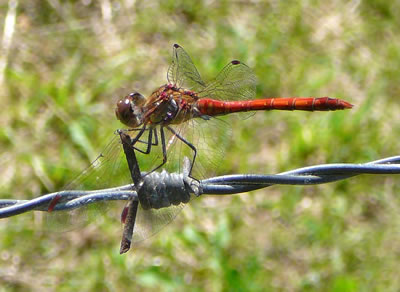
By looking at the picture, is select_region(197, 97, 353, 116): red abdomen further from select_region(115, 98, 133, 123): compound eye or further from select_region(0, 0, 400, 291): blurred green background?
select_region(0, 0, 400, 291): blurred green background

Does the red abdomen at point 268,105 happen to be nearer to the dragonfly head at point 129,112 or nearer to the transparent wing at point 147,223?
the dragonfly head at point 129,112

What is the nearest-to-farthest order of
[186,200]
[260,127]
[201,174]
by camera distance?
[186,200] < [201,174] < [260,127]

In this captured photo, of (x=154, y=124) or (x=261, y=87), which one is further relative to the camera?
(x=261, y=87)

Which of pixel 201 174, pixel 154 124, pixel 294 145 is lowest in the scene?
pixel 201 174

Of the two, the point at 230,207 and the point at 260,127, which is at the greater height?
the point at 260,127

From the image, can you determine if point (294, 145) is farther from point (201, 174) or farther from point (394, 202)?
point (201, 174)

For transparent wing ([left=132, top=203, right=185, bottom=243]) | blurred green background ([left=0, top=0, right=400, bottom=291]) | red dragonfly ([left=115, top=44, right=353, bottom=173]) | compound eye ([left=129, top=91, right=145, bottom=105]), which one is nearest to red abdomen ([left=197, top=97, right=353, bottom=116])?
red dragonfly ([left=115, top=44, right=353, bottom=173])

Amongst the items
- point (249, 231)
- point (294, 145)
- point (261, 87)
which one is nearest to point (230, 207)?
point (249, 231)

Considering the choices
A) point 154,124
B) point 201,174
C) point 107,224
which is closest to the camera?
point 201,174
